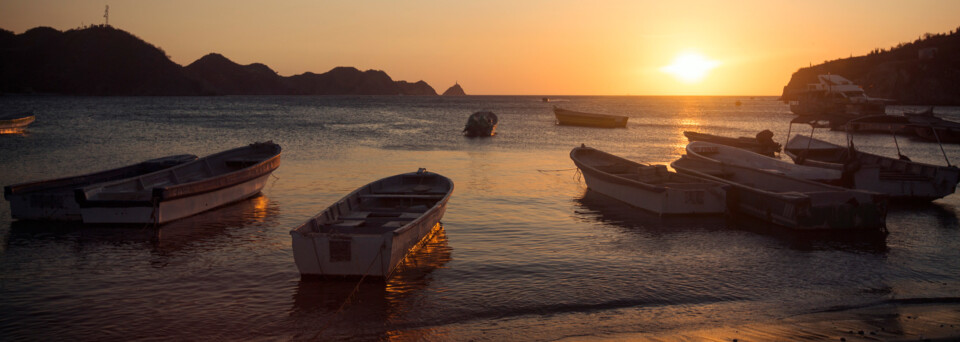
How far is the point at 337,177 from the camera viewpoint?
23688mm

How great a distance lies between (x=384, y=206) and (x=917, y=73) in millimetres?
128537

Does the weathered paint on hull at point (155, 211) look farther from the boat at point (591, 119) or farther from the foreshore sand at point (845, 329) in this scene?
the boat at point (591, 119)

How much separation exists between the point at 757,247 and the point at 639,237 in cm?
251

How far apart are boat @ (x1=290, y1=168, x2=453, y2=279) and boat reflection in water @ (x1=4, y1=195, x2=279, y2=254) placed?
11.5ft

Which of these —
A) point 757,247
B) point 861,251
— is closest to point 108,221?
point 757,247

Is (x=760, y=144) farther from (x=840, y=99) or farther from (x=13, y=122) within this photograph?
(x=13, y=122)

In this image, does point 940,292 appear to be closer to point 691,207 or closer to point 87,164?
point 691,207

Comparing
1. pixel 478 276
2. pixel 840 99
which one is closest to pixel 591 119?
pixel 840 99

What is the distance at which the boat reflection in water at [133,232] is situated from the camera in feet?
42.8

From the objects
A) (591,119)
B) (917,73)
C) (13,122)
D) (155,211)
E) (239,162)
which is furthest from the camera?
(917,73)

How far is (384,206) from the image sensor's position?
567 inches

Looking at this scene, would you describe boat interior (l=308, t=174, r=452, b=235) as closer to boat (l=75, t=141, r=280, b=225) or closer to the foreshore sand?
boat (l=75, t=141, r=280, b=225)

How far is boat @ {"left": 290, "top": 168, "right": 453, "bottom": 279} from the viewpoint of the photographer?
9820mm

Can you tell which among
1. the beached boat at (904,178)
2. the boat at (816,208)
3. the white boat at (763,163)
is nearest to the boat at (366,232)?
the boat at (816,208)
